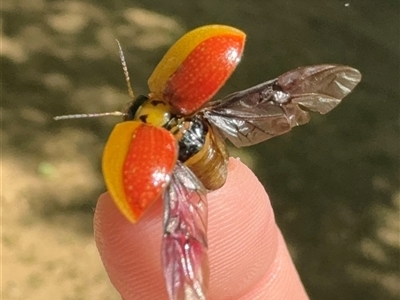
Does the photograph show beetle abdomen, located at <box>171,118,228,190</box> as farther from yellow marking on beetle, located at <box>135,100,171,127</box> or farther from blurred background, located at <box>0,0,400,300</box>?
blurred background, located at <box>0,0,400,300</box>

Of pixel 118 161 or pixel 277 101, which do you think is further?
pixel 277 101

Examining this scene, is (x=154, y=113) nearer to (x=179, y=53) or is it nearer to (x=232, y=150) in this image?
(x=179, y=53)

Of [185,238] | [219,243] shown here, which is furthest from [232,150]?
[185,238]

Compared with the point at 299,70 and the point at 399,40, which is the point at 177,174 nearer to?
the point at 299,70

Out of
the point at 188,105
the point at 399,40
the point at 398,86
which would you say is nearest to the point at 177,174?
the point at 188,105

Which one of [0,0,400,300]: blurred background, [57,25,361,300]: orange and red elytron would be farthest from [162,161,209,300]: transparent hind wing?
[0,0,400,300]: blurred background

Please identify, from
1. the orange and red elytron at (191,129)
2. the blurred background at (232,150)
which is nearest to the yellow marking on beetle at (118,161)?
the orange and red elytron at (191,129)

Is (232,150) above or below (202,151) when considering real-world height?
below

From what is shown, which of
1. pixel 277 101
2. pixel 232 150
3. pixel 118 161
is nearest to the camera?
pixel 118 161
